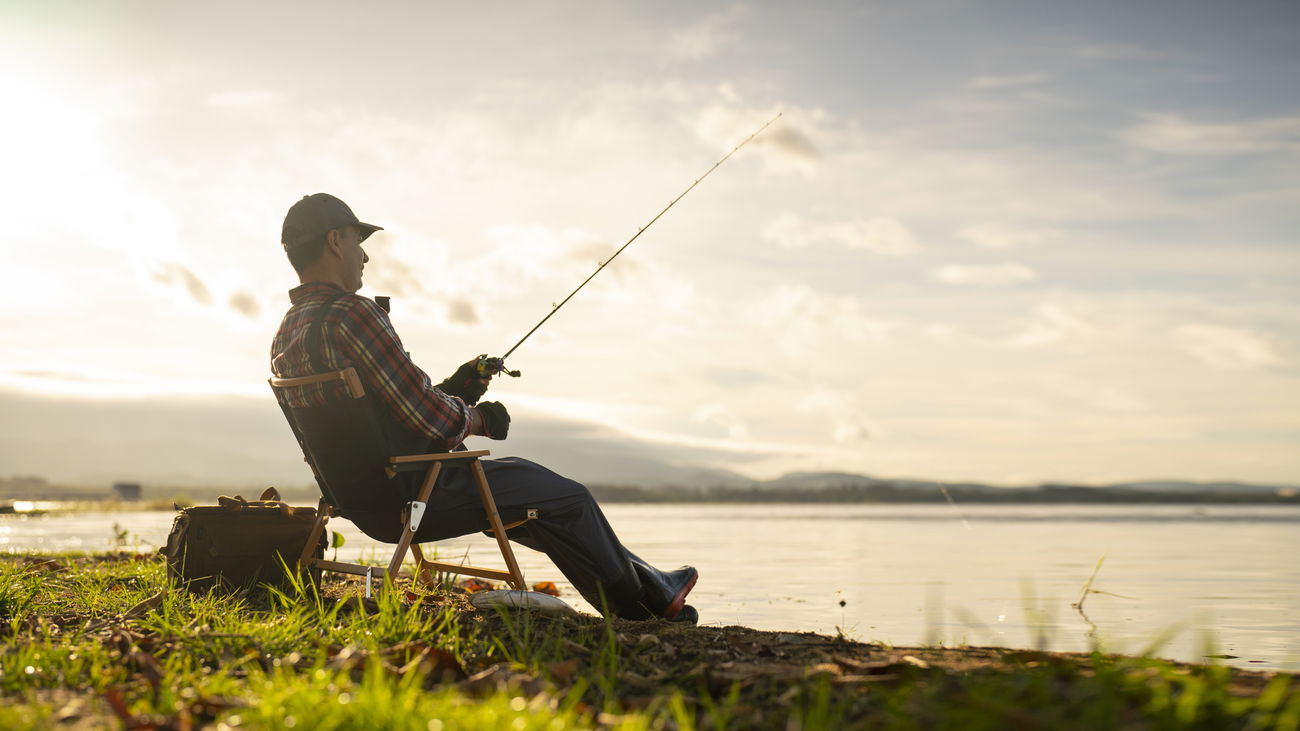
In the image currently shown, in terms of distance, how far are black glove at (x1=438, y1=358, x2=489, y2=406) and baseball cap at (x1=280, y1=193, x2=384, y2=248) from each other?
0.99 metres

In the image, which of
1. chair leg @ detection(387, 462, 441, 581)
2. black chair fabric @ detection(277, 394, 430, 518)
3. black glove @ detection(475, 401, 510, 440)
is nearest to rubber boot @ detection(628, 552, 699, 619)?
black glove @ detection(475, 401, 510, 440)

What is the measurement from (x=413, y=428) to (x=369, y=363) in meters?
0.39

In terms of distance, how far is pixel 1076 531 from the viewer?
18.4 metres

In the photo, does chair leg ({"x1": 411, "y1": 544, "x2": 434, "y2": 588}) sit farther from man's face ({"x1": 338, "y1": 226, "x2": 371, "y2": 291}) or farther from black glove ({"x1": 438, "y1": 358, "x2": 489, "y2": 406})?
man's face ({"x1": 338, "y1": 226, "x2": 371, "y2": 291})

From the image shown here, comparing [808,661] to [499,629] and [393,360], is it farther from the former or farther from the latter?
[393,360]

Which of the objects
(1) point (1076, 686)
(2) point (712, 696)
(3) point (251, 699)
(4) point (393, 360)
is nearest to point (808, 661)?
(2) point (712, 696)

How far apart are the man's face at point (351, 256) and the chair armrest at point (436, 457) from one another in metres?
0.99

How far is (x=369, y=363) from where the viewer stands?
4988mm

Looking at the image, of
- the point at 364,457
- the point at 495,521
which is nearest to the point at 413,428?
the point at 364,457

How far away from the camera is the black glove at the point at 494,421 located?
541cm

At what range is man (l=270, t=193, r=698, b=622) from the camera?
5.02m

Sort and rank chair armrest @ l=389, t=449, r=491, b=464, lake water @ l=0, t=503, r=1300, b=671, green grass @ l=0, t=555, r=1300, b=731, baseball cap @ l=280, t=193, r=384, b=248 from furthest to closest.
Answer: lake water @ l=0, t=503, r=1300, b=671
baseball cap @ l=280, t=193, r=384, b=248
chair armrest @ l=389, t=449, r=491, b=464
green grass @ l=0, t=555, r=1300, b=731

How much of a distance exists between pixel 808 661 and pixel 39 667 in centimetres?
259

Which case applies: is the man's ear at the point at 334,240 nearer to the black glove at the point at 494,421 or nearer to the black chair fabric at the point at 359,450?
the black chair fabric at the point at 359,450
